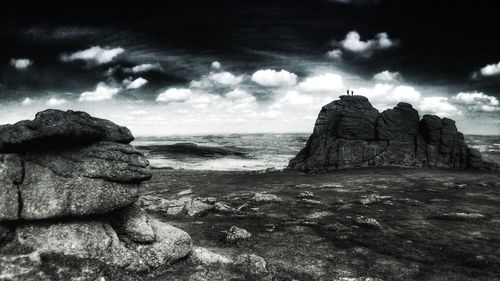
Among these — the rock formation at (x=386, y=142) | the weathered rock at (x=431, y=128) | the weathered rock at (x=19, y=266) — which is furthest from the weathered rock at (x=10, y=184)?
the weathered rock at (x=431, y=128)

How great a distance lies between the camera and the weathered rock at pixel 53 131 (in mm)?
9281

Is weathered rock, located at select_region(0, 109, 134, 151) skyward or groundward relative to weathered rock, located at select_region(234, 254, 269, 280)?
skyward

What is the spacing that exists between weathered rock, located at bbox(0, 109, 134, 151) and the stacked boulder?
0.08 ft

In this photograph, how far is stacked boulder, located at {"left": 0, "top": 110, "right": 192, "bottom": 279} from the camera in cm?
898

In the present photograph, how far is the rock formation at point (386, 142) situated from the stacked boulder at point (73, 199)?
102ft

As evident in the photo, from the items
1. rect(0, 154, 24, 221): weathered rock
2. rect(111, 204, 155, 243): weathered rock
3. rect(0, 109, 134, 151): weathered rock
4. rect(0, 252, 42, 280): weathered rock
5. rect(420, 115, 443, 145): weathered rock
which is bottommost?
rect(0, 252, 42, 280): weathered rock

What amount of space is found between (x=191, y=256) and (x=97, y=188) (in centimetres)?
385

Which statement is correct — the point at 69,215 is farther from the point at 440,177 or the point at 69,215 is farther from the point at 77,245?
the point at 440,177

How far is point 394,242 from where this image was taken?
13.1 m

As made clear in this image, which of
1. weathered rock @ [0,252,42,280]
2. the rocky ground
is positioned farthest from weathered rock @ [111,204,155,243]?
weathered rock @ [0,252,42,280]

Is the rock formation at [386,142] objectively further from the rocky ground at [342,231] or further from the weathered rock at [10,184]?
the weathered rock at [10,184]

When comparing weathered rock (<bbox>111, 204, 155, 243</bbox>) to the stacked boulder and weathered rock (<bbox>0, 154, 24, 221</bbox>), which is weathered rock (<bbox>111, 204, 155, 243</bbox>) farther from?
weathered rock (<bbox>0, 154, 24, 221</bbox>)

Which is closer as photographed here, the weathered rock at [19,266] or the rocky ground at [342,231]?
the weathered rock at [19,266]

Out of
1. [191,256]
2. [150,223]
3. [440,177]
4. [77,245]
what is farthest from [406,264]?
[440,177]
